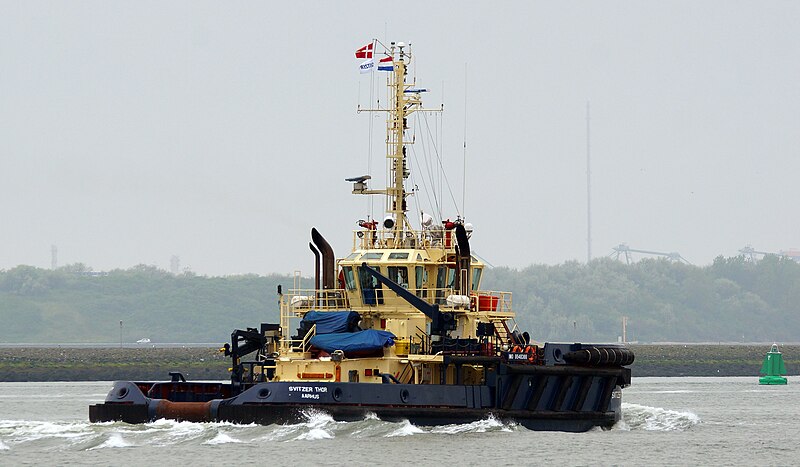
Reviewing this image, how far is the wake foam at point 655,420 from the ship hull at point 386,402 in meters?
3.12

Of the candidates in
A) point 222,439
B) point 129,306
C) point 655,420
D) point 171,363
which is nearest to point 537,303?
point 129,306

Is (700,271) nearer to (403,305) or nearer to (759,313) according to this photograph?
(759,313)

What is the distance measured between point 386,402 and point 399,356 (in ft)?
5.38

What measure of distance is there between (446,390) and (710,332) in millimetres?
138387

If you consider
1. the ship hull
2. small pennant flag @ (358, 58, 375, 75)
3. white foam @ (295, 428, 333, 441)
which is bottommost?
white foam @ (295, 428, 333, 441)

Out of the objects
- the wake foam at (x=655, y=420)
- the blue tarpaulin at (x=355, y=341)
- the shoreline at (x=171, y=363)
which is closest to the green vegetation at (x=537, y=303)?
the shoreline at (x=171, y=363)

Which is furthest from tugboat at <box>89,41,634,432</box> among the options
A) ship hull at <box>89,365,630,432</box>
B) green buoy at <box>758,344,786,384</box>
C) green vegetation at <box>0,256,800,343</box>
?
green vegetation at <box>0,256,800,343</box>

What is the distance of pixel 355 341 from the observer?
115 feet

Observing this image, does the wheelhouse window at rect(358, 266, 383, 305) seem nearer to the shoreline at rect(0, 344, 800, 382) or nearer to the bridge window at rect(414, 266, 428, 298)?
the bridge window at rect(414, 266, 428, 298)

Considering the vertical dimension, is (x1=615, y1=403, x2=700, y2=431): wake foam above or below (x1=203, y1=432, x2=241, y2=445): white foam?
below

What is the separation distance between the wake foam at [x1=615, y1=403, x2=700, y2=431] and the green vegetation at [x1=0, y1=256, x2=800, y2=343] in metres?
93.0

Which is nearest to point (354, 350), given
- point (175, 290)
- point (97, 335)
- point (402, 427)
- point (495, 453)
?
point (402, 427)

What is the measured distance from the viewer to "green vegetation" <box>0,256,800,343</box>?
154 metres

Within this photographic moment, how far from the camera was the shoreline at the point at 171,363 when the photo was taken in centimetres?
8526
